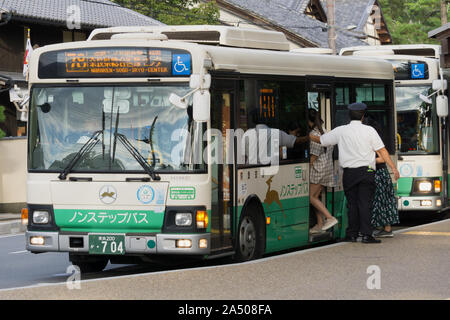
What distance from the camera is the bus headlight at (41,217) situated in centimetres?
1166

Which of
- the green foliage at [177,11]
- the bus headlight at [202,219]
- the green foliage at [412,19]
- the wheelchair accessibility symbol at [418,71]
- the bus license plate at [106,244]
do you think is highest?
the green foliage at [412,19]

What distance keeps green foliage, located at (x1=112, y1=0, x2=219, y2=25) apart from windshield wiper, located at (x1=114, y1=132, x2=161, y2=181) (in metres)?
Answer: 28.1

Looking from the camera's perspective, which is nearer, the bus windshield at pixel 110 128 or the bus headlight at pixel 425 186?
the bus windshield at pixel 110 128

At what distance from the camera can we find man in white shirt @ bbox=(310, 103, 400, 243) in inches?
518

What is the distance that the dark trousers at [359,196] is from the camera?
1320cm

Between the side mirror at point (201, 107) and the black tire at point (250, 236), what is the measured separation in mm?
1807

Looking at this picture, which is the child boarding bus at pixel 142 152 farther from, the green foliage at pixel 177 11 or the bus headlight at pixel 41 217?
the green foliage at pixel 177 11

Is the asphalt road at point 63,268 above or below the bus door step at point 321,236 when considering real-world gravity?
below

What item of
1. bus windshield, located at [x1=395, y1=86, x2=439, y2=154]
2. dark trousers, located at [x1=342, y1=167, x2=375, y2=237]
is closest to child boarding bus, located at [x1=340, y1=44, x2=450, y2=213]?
bus windshield, located at [x1=395, y1=86, x2=439, y2=154]

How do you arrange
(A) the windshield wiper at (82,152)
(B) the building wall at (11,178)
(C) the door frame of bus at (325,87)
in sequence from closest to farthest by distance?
(A) the windshield wiper at (82,152) < (C) the door frame of bus at (325,87) < (B) the building wall at (11,178)

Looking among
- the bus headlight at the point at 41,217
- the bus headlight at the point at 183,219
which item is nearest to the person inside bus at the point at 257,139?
the bus headlight at the point at 183,219

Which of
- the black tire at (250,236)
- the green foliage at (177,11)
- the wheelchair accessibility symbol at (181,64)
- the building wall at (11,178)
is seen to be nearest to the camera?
the wheelchair accessibility symbol at (181,64)

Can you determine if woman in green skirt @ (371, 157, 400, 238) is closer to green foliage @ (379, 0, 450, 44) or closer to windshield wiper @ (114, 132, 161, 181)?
windshield wiper @ (114, 132, 161, 181)

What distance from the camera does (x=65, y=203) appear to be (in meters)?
11.5
